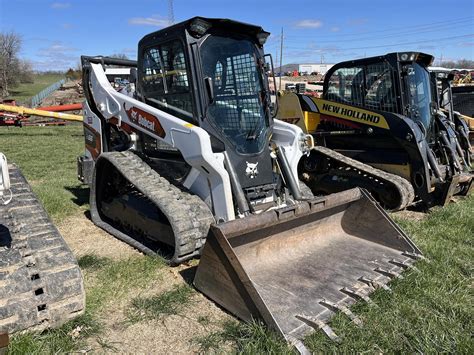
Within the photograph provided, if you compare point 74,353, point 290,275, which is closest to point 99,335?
point 74,353

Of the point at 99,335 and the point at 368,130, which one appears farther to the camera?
the point at 368,130

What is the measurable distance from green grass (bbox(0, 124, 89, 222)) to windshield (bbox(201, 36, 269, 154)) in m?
2.81

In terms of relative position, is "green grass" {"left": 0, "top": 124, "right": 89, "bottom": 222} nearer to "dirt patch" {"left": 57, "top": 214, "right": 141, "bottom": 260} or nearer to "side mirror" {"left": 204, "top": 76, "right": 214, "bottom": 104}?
"dirt patch" {"left": 57, "top": 214, "right": 141, "bottom": 260}

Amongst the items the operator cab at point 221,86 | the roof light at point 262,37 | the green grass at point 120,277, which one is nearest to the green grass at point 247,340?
the green grass at point 120,277

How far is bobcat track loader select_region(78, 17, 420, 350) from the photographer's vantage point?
3455 millimetres

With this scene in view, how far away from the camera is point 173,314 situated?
3406 millimetres

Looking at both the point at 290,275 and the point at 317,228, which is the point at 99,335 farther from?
the point at 317,228


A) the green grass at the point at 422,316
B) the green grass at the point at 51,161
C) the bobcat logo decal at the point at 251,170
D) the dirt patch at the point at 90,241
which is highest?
the bobcat logo decal at the point at 251,170

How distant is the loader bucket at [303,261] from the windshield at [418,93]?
2.99 metres

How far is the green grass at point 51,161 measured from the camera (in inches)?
261

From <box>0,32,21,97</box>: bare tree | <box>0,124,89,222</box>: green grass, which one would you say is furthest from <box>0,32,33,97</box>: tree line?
<box>0,124,89,222</box>: green grass

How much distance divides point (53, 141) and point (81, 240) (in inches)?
443

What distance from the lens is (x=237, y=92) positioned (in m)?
4.70

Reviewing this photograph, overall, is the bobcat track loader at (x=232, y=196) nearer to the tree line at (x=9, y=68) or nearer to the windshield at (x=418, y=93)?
the windshield at (x=418, y=93)
